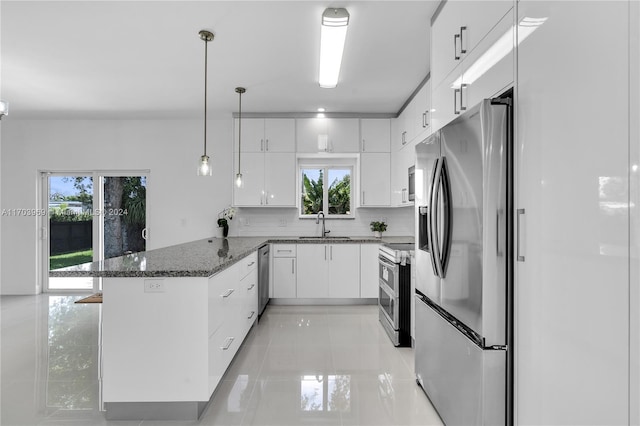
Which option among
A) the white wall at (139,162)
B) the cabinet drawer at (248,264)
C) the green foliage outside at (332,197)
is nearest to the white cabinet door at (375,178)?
the green foliage outside at (332,197)

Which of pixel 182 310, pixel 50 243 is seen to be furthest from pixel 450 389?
pixel 50 243

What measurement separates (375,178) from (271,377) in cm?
306

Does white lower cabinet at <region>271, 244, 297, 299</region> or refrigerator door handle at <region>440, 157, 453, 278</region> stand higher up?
refrigerator door handle at <region>440, 157, 453, 278</region>

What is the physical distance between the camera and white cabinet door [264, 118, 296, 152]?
15.8 feet

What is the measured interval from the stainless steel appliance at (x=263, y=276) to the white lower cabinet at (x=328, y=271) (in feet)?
1.44

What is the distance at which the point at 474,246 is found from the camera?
5.18 feet

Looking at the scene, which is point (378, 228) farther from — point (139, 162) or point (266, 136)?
point (139, 162)

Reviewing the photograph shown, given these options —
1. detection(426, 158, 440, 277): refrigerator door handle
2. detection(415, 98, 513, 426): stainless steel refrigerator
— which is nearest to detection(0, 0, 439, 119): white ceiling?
detection(426, 158, 440, 277): refrigerator door handle

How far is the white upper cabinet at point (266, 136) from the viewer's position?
15.8 ft

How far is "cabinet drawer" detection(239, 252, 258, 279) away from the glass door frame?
2497mm

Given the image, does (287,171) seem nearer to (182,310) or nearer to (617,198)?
(182,310)

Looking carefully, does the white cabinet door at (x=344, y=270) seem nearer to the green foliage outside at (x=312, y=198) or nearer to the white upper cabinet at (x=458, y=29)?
the green foliage outside at (x=312, y=198)

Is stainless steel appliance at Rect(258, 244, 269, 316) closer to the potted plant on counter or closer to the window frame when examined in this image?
the potted plant on counter

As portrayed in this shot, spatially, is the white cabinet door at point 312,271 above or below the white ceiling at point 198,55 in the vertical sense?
below
